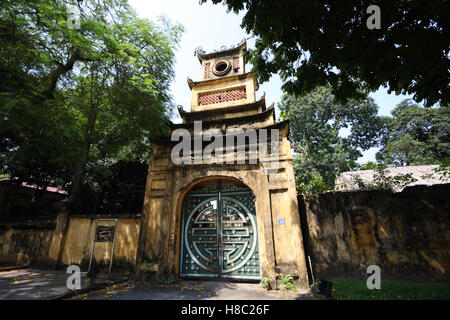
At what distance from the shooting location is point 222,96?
9.35 metres

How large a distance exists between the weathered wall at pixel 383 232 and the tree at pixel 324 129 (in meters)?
15.7

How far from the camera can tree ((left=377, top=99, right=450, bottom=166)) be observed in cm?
2211

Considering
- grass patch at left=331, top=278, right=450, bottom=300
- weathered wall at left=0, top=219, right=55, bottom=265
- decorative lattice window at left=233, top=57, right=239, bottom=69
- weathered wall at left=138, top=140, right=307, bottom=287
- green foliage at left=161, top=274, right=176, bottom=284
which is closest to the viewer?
grass patch at left=331, top=278, right=450, bottom=300

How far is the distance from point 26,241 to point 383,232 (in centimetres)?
1241

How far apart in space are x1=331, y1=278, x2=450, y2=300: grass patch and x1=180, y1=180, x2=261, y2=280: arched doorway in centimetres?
225

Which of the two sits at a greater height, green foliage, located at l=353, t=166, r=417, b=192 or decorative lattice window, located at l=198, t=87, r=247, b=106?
decorative lattice window, located at l=198, t=87, r=247, b=106

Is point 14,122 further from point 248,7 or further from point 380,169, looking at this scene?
point 380,169

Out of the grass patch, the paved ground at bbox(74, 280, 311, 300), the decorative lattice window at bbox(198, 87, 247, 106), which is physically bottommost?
the paved ground at bbox(74, 280, 311, 300)

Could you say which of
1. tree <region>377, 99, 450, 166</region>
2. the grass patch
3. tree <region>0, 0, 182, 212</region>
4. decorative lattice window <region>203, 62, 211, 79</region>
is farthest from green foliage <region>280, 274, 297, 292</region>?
tree <region>377, 99, 450, 166</region>

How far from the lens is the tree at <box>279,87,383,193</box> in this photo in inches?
831

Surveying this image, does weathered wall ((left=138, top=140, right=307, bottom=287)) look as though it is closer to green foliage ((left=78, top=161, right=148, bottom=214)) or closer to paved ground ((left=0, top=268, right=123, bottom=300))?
paved ground ((left=0, top=268, right=123, bottom=300))

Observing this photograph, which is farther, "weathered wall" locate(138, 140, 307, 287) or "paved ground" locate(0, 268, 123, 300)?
"weathered wall" locate(138, 140, 307, 287)

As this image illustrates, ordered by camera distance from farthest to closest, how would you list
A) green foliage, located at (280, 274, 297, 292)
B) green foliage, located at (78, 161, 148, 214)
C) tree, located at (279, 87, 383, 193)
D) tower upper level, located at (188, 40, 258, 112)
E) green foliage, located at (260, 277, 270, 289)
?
tree, located at (279, 87, 383, 193), green foliage, located at (78, 161, 148, 214), tower upper level, located at (188, 40, 258, 112), green foliage, located at (260, 277, 270, 289), green foliage, located at (280, 274, 297, 292)

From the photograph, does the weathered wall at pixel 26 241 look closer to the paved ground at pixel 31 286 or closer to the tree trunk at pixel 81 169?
the tree trunk at pixel 81 169
